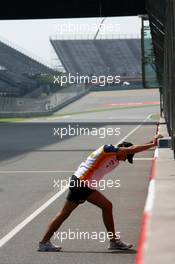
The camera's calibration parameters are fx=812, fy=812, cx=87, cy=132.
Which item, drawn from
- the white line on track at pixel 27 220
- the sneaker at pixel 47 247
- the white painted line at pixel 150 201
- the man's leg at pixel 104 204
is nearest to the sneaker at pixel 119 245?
the man's leg at pixel 104 204

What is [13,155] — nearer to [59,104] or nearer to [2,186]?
[2,186]

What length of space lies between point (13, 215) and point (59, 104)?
10196 cm

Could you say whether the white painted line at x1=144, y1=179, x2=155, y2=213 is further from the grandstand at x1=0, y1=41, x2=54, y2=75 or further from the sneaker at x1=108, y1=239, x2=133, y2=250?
the grandstand at x1=0, y1=41, x2=54, y2=75

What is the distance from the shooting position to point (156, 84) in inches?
2436

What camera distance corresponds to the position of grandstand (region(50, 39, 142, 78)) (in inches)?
6476

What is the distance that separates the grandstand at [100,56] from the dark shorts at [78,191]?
499 ft

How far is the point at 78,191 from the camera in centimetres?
963

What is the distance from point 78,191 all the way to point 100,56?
523 ft

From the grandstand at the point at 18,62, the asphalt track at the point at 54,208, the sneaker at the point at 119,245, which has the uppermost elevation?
the grandstand at the point at 18,62

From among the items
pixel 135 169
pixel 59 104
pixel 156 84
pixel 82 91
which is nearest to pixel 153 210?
pixel 135 169

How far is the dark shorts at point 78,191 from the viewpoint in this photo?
9602 mm

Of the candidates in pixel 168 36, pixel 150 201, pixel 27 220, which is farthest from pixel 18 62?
pixel 150 201

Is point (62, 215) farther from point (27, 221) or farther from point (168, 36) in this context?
point (168, 36)

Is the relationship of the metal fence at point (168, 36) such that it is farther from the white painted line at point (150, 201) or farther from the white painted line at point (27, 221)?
the white painted line at point (150, 201)
